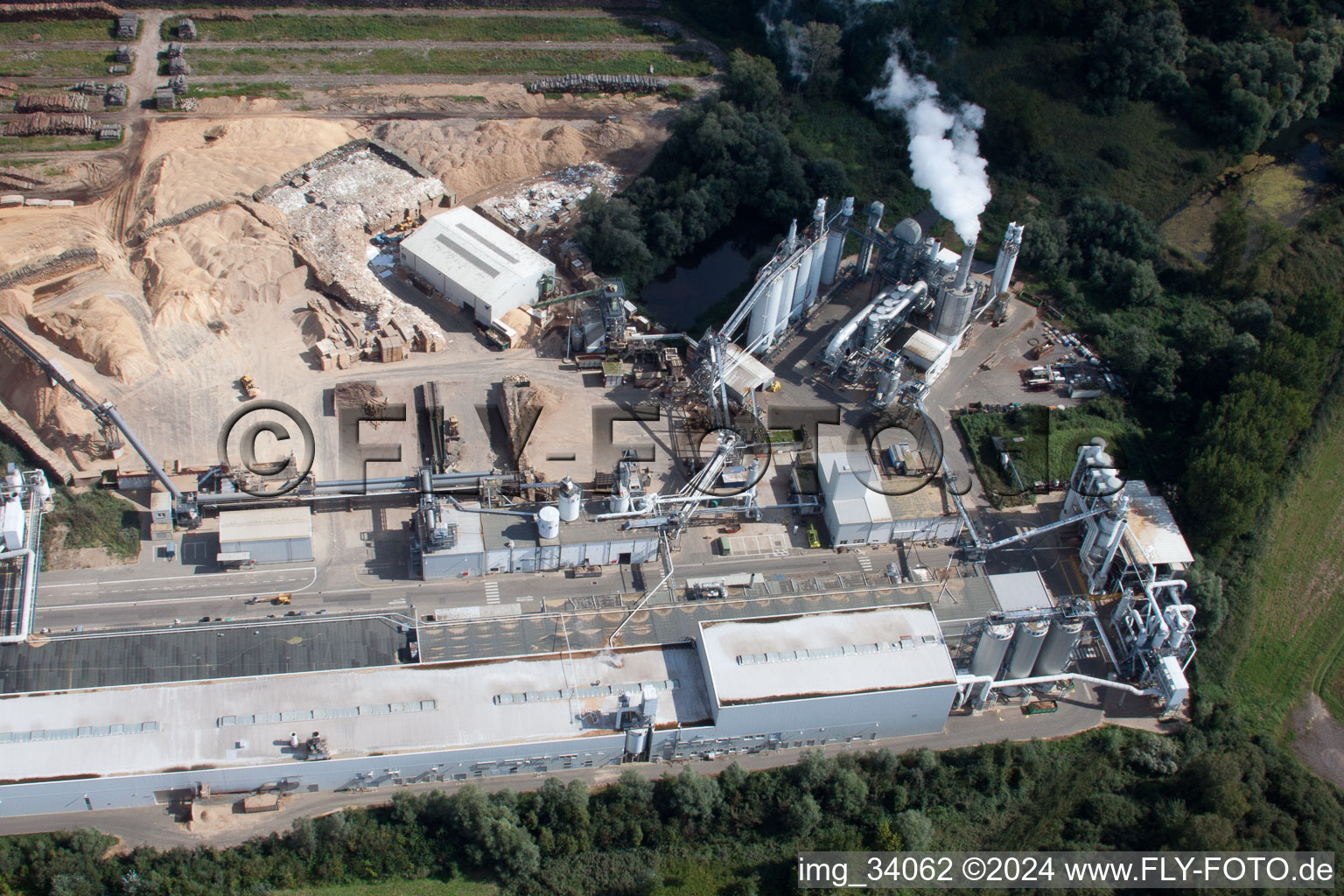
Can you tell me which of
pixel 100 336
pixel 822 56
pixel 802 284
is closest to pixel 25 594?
pixel 100 336

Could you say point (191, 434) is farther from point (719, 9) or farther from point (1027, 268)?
point (719, 9)

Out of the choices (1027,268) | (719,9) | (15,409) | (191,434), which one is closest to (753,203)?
(1027,268)

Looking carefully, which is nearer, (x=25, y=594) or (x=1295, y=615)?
(x=25, y=594)

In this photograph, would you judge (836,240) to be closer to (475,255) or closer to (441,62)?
(475,255)

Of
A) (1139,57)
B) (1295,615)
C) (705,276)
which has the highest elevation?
(1139,57)

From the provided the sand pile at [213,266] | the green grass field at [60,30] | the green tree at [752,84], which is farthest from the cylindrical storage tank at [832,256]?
the green grass field at [60,30]

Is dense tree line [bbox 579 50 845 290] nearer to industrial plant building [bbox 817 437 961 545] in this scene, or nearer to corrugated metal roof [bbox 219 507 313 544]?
industrial plant building [bbox 817 437 961 545]

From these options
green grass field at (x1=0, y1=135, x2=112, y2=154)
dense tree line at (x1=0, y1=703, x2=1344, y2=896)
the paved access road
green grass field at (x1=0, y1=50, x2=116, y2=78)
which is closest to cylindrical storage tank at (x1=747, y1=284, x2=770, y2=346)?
the paved access road
